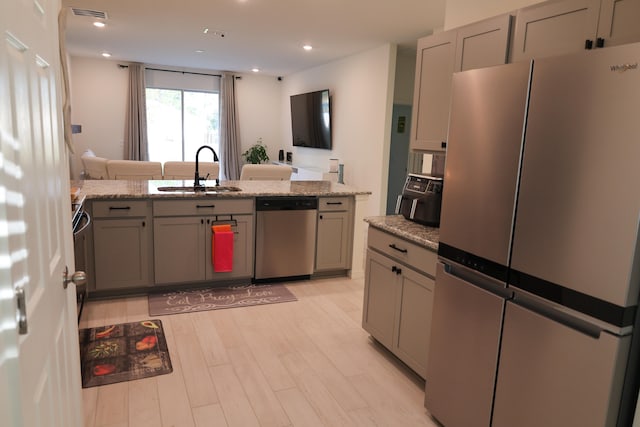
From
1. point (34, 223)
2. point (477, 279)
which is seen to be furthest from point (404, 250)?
point (34, 223)

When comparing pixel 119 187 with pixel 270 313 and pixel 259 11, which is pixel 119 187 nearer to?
pixel 270 313

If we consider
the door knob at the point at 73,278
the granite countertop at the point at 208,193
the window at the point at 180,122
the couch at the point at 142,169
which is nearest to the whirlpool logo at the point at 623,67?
the door knob at the point at 73,278

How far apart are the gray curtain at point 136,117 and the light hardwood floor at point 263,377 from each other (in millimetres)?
6290

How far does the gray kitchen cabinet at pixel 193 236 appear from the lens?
3672mm

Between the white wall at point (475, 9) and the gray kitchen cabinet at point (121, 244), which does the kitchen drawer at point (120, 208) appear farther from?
the white wall at point (475, 9)

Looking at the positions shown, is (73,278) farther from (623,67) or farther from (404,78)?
(404,78)

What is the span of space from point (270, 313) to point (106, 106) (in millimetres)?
7449

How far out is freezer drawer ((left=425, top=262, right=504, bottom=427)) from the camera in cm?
182

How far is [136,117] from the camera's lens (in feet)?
29.7

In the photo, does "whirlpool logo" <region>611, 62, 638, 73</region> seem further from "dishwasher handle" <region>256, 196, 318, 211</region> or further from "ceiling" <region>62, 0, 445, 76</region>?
"ceiling" <region>62, 0, 445, 76</region>

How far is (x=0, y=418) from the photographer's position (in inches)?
27.1

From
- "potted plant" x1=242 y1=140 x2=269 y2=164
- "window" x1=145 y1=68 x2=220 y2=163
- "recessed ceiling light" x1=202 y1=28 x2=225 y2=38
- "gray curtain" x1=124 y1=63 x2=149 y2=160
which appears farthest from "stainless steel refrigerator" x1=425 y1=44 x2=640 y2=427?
"window" x1=145 y1=68 x2=220 y2=163

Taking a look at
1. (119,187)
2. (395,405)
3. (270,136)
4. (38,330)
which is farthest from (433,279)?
(270,136)

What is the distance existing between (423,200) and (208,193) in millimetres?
1917
